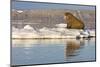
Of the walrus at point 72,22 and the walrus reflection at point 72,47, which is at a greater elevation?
the walrus at point 72,22

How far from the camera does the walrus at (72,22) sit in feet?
10.4

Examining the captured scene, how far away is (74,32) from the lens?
128 inches

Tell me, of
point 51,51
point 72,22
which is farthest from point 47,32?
point 72,22

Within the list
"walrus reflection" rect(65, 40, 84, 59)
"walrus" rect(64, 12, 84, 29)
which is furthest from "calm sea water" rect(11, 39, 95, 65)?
"walrus" rect(64, 12, 84, 29)

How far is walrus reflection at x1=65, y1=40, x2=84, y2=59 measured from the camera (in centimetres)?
318

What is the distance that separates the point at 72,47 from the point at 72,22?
323 mm

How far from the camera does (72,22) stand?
3219 millimetres

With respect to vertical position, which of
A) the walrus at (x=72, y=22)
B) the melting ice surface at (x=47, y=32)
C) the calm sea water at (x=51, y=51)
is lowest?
the calm sea water at (x=51, y=51)

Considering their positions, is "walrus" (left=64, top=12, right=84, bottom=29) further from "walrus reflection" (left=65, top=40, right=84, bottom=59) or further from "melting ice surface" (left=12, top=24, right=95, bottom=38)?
"walrus reflection" (left=65, top=40, right=84, bottom=59)

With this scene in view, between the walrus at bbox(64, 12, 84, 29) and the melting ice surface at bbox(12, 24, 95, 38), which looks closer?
the melting ice surface at bbox(12, 24, 95, 38)

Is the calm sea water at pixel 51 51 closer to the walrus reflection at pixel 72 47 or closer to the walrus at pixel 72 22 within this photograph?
the walrus reflection at pixel 72 47

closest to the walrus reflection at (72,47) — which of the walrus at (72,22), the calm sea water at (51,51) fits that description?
the calm sea water at (51,51)

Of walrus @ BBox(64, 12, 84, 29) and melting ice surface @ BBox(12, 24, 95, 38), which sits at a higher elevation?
walrus @ BBox(64, 12, 84, 29)

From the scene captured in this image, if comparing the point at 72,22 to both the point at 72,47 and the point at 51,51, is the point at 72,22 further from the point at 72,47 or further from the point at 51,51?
the point at 51,51
